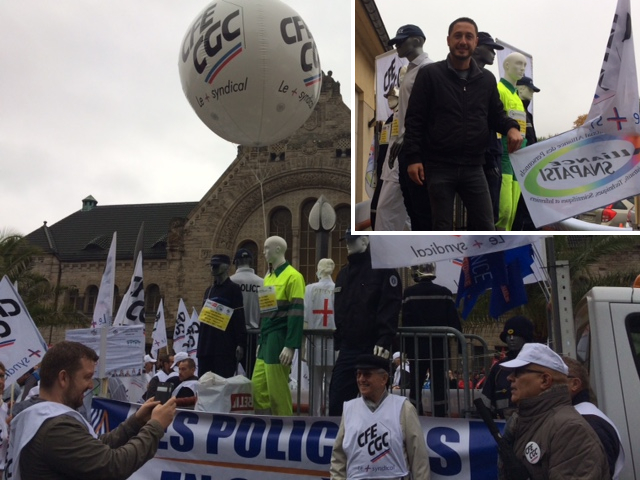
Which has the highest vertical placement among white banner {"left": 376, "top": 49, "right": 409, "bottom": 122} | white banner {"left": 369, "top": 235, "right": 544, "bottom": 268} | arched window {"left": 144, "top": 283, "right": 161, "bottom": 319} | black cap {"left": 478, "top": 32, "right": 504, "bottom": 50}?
arched window {"left": 144, "top": 283, "right": 161, "bottom": 319}

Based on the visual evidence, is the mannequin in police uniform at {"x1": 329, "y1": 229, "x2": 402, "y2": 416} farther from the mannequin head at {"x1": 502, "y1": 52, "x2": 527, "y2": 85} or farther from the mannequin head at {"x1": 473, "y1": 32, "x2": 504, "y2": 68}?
the mannequin head at {"x1": 502, "y1": 52, "x2": 527, "y2": 85}

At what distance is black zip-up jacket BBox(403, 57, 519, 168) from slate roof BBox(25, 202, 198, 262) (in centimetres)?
3917

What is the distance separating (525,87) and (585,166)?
2.05 metres

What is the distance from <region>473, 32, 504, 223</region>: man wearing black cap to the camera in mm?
5223

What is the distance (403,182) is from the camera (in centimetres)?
546

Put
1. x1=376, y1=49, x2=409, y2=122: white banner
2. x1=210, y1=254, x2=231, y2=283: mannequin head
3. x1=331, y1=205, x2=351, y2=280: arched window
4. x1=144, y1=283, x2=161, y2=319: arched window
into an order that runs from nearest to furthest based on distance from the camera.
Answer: x1=210, y1=254, x2=231, y2=283: mannequin head
x1=376, y1=49, x2=409, y2=122: white banner
x1=331, y1=205, x2=351, y2=280: arched window
x1=144, y1=283, x2=161, y2=319: arched window

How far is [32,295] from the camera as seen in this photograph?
3509 cm

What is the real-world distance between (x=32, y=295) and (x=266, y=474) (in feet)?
103

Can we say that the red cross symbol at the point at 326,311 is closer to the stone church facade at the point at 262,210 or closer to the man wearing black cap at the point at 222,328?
the man wearing black cap at the point at 222,328

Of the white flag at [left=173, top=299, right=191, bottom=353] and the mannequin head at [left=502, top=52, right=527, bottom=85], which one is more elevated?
the mannequin head at [left=502, top=52, right=527, bottom=85]

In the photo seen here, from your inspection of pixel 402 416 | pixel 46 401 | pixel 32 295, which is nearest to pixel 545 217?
pixel 402 416

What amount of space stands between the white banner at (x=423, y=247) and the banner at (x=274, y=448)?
4.01ft

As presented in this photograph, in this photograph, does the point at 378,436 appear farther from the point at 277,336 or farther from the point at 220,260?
the point at 220,260

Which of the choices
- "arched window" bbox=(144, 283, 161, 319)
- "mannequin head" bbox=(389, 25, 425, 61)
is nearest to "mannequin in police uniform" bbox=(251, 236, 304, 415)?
"mannequin head" bbox=(389, 25, 425, 61)
